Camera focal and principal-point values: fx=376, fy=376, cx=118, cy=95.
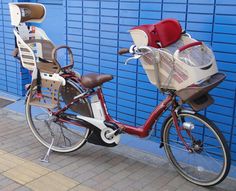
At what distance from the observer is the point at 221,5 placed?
4.27 m

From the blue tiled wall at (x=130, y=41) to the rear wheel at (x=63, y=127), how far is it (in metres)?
0.89

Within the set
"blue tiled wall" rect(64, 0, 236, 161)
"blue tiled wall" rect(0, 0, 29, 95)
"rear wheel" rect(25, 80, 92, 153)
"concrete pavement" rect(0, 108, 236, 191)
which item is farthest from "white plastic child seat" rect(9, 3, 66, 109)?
"blue tiled wall" rect(0, 0, 29, 95)

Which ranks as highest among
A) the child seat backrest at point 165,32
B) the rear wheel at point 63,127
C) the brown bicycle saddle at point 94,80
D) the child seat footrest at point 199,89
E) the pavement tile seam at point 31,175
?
the child seat backrest at point 165,32

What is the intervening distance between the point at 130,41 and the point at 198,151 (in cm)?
196

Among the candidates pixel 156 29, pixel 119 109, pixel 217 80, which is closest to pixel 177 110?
pixel 217 80

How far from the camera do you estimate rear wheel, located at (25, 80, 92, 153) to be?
4.51 meters

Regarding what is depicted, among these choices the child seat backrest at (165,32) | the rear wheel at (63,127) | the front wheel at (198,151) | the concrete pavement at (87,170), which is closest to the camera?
the front wheel at (198,151)

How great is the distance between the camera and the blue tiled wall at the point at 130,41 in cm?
435

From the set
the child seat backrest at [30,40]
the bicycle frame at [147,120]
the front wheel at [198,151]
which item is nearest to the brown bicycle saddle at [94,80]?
the bicycle frame at [147,120]

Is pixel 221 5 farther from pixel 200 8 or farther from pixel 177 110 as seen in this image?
pixel 177 110

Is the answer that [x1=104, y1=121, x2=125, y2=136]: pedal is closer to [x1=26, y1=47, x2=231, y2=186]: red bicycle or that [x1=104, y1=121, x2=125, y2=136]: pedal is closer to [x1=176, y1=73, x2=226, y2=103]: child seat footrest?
[x1=26, y1=47, x2=231, y2=186]: red bicycle

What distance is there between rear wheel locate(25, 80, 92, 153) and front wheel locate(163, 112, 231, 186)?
1.03 metres

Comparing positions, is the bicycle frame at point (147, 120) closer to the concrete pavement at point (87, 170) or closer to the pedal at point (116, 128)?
the pedal at point (116, 128)

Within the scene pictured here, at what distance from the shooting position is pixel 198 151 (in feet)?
12.9
